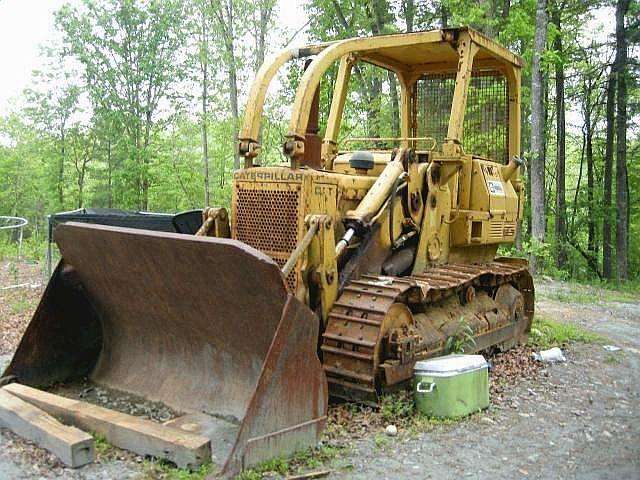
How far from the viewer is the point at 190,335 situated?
4.88 metres

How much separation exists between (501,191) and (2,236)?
16956 millimetres

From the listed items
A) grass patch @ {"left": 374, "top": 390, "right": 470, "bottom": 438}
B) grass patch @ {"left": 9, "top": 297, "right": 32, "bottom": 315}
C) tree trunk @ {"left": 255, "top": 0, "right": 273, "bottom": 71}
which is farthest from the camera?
tree trunk @ {"left": 255, "top": 0, "right": 273, "bottom": 71}

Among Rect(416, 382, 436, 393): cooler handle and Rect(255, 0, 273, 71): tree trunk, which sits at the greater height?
Rect(255, 0, 273, 71): tree trunk

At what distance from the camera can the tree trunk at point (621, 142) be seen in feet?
66.2

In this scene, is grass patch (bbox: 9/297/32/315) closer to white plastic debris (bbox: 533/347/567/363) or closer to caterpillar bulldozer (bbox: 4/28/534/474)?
caterpillar bulldozer (bbox: 4/28/534/474)

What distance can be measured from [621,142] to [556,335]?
47.4 ft

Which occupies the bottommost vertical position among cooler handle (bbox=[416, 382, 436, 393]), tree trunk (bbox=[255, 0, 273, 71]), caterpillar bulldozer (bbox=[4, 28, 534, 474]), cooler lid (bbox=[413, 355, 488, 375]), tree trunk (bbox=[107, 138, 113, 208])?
cooler handle (bbox=[416, 382, 436, 393])

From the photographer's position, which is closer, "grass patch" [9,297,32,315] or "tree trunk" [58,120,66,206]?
"grass patch" [9,297,32,315]

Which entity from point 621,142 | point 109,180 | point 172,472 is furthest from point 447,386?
point 109,180

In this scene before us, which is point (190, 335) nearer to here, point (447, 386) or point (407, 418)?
point (407, 418)

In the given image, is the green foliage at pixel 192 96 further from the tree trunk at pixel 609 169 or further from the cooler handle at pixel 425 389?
the cooler handle at pixel 425 389

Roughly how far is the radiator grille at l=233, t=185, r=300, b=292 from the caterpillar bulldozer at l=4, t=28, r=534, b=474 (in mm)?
11

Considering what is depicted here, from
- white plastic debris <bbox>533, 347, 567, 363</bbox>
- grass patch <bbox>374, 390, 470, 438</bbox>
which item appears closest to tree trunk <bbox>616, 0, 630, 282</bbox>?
white plastic debris <bbox>533, 347, 567, 363</bbox>

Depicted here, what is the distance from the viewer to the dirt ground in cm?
384
